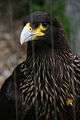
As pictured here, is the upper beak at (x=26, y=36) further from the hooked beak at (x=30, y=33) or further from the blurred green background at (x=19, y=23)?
the blurred green background at (x=19, y=23)

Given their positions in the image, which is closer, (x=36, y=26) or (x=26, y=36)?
(x=26, y=36)

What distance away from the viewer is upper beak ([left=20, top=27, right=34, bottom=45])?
583 cm

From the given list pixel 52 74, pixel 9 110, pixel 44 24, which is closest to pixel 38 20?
pixel 44 24

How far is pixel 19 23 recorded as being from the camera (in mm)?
9812

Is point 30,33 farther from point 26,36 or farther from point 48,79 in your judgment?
point 48,79

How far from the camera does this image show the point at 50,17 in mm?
6090

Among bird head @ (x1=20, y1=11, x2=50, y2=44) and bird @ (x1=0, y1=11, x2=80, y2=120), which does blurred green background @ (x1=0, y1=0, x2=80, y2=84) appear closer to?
bird @ (x1=0, y1=11, x2=80, y2=120)

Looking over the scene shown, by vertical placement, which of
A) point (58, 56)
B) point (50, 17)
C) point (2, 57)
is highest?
point (50, 17)

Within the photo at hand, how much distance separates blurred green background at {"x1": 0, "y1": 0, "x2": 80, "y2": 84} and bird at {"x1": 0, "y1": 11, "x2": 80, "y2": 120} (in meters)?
1.83

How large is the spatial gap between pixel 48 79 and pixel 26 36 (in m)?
0.54

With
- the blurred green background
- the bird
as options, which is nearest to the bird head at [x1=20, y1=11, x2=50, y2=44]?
the bird

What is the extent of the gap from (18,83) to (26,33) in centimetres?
63

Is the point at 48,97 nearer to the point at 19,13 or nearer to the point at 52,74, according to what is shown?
the point at 52,74

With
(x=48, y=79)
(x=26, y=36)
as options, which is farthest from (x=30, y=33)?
(x=48, y=79)
